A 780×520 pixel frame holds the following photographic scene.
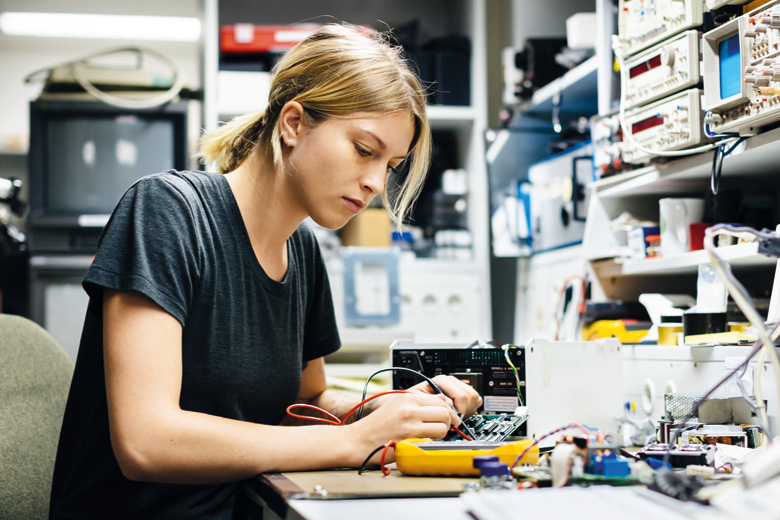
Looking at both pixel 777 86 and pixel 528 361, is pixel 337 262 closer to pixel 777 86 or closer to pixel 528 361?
pixel 528 361

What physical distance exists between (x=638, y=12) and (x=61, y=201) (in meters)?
2.18

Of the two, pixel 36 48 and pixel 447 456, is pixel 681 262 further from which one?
pixel 36 48

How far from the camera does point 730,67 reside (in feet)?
4.20

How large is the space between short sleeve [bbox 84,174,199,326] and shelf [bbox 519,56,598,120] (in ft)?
4.51

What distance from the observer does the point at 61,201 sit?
2867 mm

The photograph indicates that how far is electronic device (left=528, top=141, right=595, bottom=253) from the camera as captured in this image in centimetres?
218

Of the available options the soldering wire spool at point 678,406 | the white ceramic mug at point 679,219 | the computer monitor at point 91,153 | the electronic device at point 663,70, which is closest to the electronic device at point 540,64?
the electronic device at point 663,70

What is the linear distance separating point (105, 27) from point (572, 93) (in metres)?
2.34

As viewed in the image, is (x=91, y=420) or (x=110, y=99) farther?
(x=110, y=99)

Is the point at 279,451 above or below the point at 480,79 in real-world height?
below

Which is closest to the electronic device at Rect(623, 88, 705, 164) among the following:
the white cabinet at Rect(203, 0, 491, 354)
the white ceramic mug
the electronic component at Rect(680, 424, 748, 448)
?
the white ceramic mug

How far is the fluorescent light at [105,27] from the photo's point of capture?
3.41m

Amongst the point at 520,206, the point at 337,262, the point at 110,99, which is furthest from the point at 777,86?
the point at 110,99

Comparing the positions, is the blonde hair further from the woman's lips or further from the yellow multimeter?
the yellow multimeter
